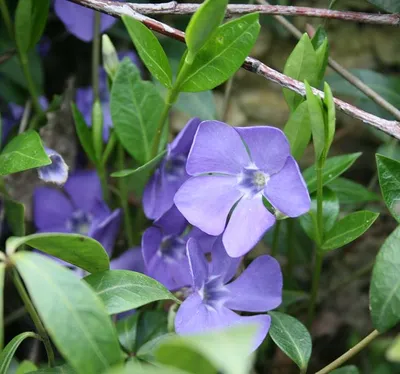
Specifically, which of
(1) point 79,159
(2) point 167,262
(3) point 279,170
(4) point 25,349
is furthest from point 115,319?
(1) point 79,159

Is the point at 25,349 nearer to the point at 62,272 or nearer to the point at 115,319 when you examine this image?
the point at 115,319

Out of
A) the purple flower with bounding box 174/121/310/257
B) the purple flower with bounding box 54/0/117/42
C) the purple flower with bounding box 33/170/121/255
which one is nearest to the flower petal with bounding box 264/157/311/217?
the purple flower with bounding box 174/121/310/257

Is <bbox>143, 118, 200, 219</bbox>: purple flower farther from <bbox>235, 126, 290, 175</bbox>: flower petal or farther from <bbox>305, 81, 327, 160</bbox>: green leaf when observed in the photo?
<bbox>305, 81, 327, 160</bbox>: green leaf

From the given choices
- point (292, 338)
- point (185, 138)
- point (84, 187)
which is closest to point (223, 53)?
point (185, 138)

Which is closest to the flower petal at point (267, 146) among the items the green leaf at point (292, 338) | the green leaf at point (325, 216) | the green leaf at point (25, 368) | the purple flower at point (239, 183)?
the purple flower at point (239, 183)

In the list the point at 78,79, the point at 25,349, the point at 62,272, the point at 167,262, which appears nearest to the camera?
the point at 62,272

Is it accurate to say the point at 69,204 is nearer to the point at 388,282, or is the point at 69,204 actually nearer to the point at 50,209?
the point at 50,209
